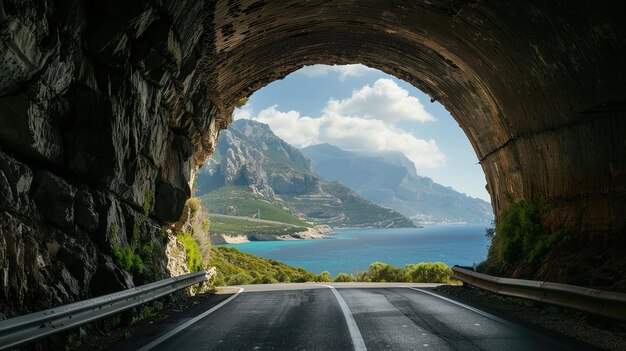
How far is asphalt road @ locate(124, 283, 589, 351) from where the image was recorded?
6.57 meters

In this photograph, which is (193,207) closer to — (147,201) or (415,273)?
(147,201)

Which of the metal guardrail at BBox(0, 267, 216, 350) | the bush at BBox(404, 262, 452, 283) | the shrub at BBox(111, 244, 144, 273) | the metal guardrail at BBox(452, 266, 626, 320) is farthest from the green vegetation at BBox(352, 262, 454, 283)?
the metal guardrail at BBox(0, 267, 216, 350)

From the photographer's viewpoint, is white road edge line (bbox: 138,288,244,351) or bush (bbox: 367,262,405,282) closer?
white road edge line (bbox: 138,288,244,351)

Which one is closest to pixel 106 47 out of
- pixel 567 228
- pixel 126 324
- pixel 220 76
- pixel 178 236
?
pixel 126 324

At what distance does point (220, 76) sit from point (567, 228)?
38.1 feet

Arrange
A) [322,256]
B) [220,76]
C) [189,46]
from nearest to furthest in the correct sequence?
[189,46], [220,76], [322,256]

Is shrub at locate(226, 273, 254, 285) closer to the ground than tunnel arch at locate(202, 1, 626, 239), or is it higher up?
closer to the ground

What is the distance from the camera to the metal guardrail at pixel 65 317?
5006 mm

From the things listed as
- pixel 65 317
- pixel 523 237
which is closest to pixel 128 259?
pixel 65 317

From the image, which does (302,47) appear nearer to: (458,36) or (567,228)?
(458,36)

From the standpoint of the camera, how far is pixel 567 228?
12.7m

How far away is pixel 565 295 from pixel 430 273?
18.4 m

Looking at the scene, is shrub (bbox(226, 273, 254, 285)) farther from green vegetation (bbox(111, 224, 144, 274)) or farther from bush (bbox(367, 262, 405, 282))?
green vegetation (bbox(111, 224, 144, 274))

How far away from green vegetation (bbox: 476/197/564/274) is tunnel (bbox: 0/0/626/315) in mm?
438
